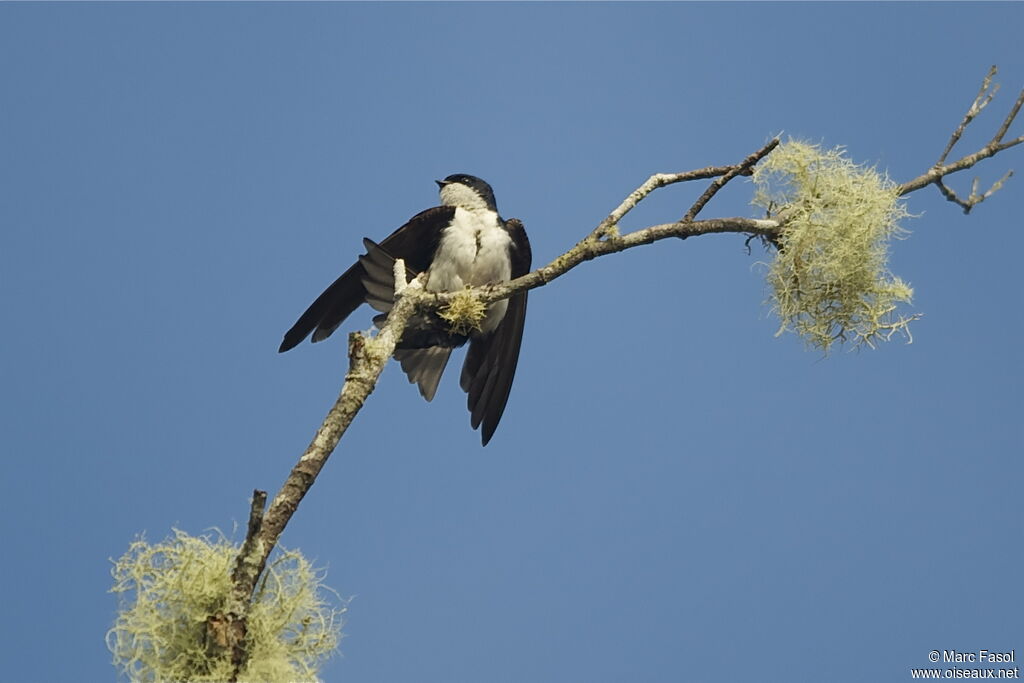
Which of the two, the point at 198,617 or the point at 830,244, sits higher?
the point at 830,244

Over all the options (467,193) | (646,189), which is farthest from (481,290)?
(467,193)

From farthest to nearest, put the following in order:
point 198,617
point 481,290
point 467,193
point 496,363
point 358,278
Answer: point 467,193, point 496,363, point 358,278, point 481,290, point 198,617

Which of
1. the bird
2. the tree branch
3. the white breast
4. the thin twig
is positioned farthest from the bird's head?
the thin twig

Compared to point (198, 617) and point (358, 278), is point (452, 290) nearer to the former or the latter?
point (358, 278)

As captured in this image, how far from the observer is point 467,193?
5.95m

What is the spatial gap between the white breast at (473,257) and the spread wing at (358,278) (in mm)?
66

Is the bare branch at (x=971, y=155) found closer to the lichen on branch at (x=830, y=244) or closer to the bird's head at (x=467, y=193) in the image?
the lichen on branch at (x=830, y=244)

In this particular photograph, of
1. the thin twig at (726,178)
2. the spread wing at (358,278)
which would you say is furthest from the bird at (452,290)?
the thin twig at (726,178)

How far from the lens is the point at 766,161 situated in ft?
14.0

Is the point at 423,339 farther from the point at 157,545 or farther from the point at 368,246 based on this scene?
the point at 157,545

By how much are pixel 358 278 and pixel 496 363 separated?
2.53ft

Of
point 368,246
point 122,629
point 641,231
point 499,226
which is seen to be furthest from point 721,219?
point 122,629

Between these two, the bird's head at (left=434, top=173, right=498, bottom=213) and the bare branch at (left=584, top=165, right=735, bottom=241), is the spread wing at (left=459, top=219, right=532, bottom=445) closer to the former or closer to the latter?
the bird's head at (left=434, top=173, right=498, bottom=213)

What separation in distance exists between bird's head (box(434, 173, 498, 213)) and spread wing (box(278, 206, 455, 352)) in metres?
0.34
